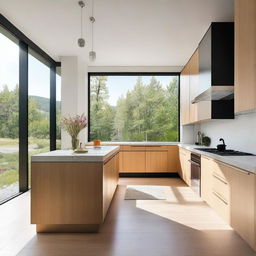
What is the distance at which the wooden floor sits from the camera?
2.25 metres

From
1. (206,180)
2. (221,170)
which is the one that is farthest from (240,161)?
(206,180)

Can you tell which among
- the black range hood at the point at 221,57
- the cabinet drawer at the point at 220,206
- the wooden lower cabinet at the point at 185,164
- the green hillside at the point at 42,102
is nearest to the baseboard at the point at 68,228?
the cabinet drawer at the point at 220,206

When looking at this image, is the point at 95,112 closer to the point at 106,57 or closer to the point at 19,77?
the point at 106,57

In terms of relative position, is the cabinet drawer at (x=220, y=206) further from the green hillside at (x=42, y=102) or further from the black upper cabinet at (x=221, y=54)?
the green hillside at (x=42, y=102)

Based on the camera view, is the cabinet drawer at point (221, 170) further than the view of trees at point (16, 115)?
No

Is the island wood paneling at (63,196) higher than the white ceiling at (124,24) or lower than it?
lower

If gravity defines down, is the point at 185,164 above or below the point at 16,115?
below

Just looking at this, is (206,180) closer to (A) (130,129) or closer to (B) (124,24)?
(B) (124,24)

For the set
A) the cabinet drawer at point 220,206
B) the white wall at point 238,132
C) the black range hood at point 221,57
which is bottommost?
the cabinet drawer at point 220,206

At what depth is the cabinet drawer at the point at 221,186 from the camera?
9.01 ft

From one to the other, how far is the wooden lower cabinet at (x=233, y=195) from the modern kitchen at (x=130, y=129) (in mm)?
19

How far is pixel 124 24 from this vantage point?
3.74 m

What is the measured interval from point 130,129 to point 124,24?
10.5 ft

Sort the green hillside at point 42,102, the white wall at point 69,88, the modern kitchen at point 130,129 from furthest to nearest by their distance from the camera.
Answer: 1. the white wall at point 69,88
2. the green hillside at point 42,102
3. the modern kitchen at point 130,129
